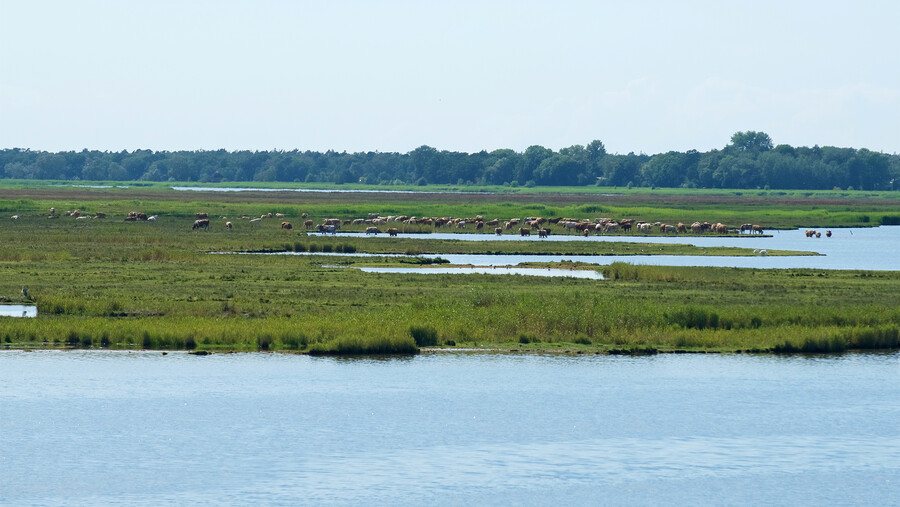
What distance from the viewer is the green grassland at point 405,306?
130ft

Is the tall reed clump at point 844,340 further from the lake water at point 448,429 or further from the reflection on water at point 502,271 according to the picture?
the reflection on water at point 502,271

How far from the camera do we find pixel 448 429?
29.4 m

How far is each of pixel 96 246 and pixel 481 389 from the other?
1821 inches

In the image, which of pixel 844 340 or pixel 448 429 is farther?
pixel 844 340

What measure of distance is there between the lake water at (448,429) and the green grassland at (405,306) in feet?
5.12

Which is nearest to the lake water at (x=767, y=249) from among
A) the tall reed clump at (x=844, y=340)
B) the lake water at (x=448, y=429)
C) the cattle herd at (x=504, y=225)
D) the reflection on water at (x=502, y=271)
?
the cattle herd at (x=504, y=225)

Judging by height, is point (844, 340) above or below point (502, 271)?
above

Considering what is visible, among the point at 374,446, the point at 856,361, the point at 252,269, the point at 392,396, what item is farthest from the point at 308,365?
the point at 252,269

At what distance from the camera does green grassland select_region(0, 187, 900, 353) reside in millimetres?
39750

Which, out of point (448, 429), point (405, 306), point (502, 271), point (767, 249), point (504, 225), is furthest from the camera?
Answer: point (504, 225)

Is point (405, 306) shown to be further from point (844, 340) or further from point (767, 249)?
point (767, 249)

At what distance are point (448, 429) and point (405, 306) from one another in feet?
54.1

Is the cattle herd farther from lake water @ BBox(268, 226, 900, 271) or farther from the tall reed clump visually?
the tall reed clump

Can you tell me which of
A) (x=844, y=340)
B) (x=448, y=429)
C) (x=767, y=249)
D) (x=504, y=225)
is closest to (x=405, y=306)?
(x=844, y=340)
